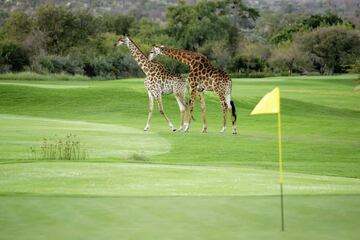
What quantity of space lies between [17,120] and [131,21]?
244 ft

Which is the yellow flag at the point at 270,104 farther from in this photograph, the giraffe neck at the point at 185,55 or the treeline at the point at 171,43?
the treeline at the point at 171,43

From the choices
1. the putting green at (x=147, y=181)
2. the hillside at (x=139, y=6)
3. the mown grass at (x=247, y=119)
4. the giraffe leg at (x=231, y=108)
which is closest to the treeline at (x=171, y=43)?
the mown grass at (x=247, y=119)

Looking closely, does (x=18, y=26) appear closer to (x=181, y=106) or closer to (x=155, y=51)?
(x=155, y=51)

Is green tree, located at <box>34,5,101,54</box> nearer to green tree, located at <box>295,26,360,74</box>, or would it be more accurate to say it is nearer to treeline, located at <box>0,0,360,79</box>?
treeline, located at <box>0,0,360,79</box>

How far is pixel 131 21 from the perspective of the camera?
103m

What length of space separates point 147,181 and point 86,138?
10938 mm

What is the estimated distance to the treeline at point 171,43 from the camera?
2383 inches

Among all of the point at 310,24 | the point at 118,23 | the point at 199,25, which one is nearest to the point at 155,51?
the point at 199,25

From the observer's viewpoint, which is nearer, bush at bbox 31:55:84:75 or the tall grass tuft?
the tall grass tuft

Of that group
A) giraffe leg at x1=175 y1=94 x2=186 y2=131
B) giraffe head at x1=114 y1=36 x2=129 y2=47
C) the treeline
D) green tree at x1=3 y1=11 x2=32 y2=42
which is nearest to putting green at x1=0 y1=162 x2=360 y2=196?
giraffe leg at x1=175 y1=94 x2=186 y2=131

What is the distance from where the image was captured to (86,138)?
941 inches

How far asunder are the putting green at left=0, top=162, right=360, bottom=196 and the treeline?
4165cm

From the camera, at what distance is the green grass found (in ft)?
29.7

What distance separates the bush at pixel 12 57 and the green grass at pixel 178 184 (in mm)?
28849
